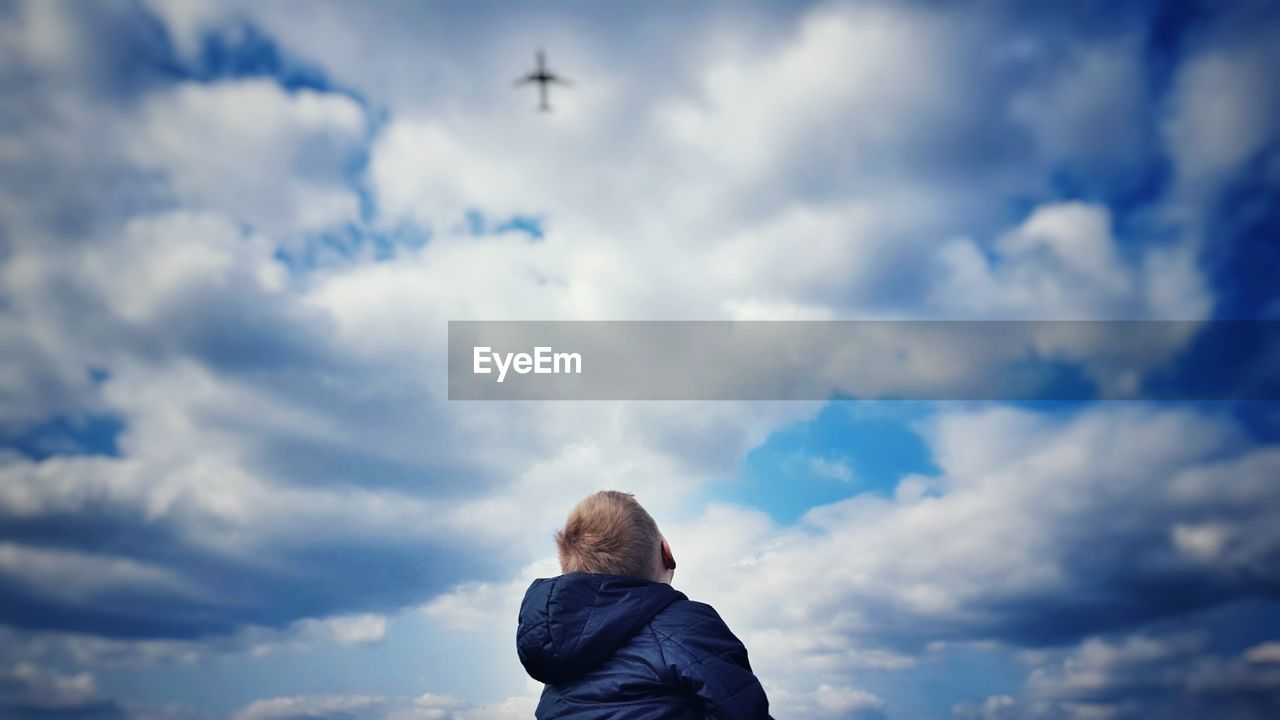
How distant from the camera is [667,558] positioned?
8.54 metres

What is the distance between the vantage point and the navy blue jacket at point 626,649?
7.23m

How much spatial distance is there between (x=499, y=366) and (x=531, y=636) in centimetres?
1581

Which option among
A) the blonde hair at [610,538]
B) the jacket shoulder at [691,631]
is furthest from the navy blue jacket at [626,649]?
the blonde hair at [610,538]

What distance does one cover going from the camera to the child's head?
811cm

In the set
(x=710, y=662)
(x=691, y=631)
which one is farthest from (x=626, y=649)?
(x=710, y=662)

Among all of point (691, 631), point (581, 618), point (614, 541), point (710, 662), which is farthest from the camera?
point (614, 541)

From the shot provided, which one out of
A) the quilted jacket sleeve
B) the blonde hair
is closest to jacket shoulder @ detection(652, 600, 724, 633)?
the quilted jacket sleeve

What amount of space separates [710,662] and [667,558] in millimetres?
1561

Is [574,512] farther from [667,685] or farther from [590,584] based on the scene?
[667,685]

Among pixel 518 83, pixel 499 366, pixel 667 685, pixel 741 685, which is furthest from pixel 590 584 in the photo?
pixel 518 83

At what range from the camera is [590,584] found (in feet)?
25.1

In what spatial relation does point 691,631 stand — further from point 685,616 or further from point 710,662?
point 710,662

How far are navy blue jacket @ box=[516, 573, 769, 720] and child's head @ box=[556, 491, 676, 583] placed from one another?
1.33ft

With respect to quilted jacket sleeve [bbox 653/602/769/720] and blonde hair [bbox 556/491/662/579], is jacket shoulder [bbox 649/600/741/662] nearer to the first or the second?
quilted jacket sleeve [bbox 653/602/769/720]
